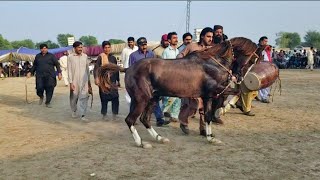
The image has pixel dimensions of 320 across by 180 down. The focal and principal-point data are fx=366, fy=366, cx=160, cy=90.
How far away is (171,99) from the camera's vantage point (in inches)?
326

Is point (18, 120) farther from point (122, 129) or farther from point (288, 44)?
point (288, 44)

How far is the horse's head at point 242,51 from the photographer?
6.40 meters

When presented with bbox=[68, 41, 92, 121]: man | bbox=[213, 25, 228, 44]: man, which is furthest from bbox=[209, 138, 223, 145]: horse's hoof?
bbox=[68, 41, 92, 121]: man

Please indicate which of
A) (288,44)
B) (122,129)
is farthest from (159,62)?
(288,44)

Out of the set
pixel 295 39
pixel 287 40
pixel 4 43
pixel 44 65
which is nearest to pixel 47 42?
pixel 4 43

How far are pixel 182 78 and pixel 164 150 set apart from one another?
1225 millimetres

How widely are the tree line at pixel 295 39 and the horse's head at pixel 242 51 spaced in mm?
103617

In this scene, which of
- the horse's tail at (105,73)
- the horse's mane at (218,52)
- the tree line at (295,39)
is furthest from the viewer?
the tree line at (295,39)

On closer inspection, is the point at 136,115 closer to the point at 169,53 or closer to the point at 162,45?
the point at 169,53

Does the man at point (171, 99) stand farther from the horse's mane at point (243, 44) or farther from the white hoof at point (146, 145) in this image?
the white hoof at point (146, 145)

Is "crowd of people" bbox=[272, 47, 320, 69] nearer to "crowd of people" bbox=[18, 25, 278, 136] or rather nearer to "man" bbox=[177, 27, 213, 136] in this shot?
"crowd of people" bbox=[18, 25, 278, 136]

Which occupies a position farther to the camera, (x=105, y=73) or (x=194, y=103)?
(x=194, y=103)

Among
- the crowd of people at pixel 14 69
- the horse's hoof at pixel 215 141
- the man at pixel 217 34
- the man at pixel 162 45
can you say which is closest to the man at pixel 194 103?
the man at pixel 217 34

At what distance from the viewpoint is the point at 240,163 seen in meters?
5.06
